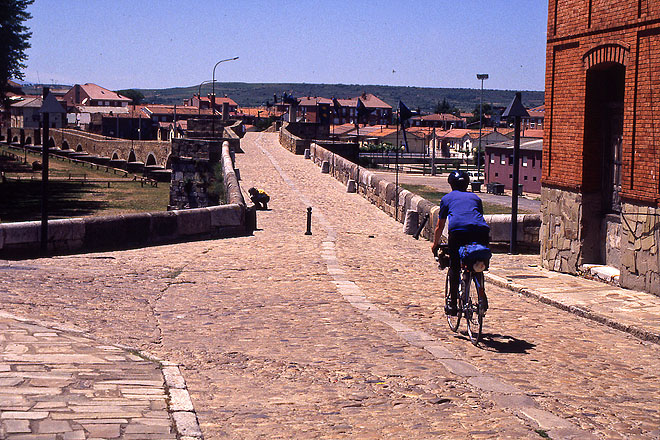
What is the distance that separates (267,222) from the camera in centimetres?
2205

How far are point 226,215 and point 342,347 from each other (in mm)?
10941

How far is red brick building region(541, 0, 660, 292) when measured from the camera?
37.7 feet

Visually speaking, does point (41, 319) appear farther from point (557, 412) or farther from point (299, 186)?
point (299, 186)

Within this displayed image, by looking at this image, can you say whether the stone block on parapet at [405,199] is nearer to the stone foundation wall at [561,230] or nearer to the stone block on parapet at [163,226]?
the stone block on parapet at [163,226]

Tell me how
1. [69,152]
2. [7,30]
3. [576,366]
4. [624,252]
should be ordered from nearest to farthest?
[576,366], [624,252], [7,30], [69,152]

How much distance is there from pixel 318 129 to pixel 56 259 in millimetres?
52609

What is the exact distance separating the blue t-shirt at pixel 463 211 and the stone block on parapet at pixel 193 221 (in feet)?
30.2

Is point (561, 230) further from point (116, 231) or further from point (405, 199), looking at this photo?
point (405, 199)

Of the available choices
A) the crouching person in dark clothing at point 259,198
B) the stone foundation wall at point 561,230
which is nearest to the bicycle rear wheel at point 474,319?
the stone foundation wall at point 561,230

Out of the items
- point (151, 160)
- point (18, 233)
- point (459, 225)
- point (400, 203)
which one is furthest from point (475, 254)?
point (151, 160)

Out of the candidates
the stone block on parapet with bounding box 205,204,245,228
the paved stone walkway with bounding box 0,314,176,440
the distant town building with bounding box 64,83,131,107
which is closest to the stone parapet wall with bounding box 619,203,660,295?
the paved stone walkway with bounding box 0,314,176,440

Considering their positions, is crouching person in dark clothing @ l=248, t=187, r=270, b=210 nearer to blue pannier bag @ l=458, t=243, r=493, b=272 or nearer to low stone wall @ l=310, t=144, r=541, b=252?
low stone wall @ l=310, t=144, r=541, b=252

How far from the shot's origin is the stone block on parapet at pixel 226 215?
60.0 feet

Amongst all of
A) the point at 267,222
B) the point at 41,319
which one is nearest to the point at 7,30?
the point at 267,222
